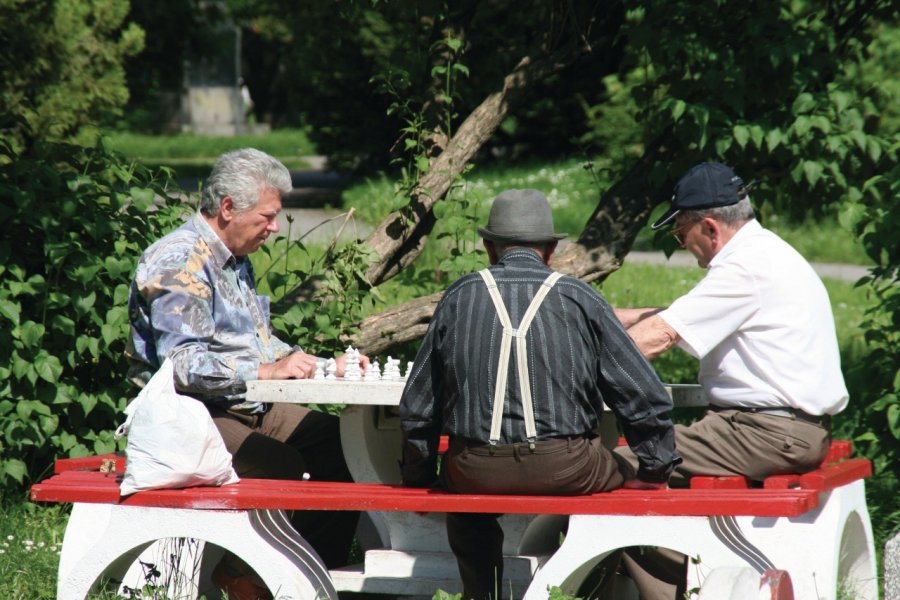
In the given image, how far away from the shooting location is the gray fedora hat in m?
3.95

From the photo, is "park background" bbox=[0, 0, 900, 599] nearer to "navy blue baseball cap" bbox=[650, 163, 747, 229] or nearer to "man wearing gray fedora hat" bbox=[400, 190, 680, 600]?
"navy blue baseball cap" bbox=[650, 163, 747, 229]

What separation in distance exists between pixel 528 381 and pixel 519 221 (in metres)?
0.54

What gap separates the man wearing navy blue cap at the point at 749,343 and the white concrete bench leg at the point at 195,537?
46.1 inches

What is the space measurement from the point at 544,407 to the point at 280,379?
3.23 feet

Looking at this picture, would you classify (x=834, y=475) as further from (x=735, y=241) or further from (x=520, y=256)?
(x=520, y=256)

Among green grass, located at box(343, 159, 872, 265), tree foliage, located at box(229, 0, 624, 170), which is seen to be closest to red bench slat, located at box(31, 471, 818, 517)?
green grass, located at box(343, 159, 872, 265)

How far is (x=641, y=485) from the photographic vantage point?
13.3 ft

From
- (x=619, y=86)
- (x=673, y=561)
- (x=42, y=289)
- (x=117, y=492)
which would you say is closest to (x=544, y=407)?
(x=673, y=561)

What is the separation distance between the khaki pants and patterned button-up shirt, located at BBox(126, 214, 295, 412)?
55.2 inches

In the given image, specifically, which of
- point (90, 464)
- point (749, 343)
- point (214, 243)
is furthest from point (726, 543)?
point (90, 464)

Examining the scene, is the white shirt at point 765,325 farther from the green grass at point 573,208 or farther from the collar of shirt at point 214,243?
A: the green grass at point 573,208

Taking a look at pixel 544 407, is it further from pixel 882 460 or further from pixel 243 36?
pixel 243 36

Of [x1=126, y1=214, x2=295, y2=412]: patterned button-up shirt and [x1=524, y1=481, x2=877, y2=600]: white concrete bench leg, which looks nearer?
[x1=524, y1=481, x2=877, y2=600]: white concrete bench leg

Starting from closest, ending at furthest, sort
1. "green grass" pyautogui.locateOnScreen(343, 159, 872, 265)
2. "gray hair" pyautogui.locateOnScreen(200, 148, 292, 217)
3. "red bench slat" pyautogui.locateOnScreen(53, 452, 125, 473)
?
1. "gray hair" pyautogui.locateOnScreen(200, 148, 292, 217)
2. "red bench slat" pyautogui.locateOnScreen(53, 452, 125, 473)
3. "green grass" pyautogui.locateOnScreen(343, 159, 872, 265)
